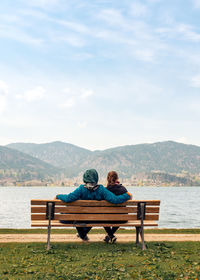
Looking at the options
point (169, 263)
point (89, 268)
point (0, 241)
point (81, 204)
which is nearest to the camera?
point (89, 268)

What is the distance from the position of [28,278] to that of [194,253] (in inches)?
161

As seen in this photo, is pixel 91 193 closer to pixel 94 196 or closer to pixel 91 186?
pixel 94 196

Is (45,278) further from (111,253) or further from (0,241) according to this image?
(0,241)

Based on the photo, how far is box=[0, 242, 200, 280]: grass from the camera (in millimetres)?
6027

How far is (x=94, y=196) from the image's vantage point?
29.8ft

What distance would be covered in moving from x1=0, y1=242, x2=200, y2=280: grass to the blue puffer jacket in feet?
3.75

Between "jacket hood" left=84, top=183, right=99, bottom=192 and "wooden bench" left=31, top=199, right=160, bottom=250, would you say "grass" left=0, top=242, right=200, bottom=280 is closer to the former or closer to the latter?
"wooden bench" left=31, top=199, right=160, bottom=250

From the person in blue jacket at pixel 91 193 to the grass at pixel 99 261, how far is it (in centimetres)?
116

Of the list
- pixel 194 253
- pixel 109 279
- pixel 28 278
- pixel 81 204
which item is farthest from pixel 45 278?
pixel 194 253

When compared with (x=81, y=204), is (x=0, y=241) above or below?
below

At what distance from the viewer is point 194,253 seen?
27.3ft

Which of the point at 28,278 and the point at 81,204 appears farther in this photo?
the point at 81,204

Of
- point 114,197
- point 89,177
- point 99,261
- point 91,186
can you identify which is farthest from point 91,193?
point 99,261

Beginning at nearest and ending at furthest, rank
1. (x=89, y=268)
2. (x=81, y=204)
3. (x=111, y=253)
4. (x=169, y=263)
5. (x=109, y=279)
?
Result: (x=109, y=279)
(x=89, y=268)
(x=169, y=263)
(x=111, y=253)
(x=81, y=204)
